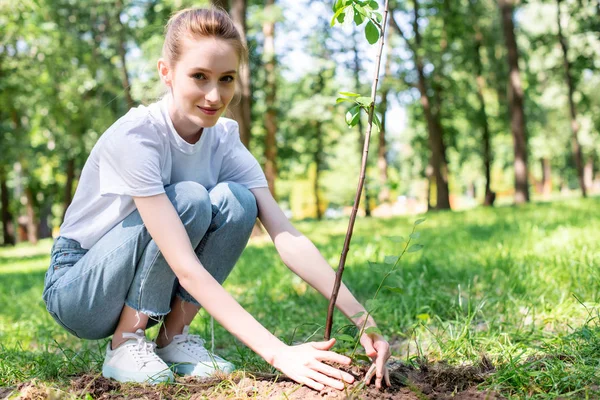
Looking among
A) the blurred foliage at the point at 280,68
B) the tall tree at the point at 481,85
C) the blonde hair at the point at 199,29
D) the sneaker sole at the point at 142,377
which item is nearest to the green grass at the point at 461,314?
the sneaker sole at the point at 142,377

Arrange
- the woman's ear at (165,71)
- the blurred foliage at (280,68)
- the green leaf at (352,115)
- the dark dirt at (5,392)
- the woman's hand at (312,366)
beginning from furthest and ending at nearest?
the blurred foliage at (280,68), the woman's ear at (165,71), the dark dirt at (5,392), the green leaf at (352,115), the woman's hand at (312,366)

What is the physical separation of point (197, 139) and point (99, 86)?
1652 cm

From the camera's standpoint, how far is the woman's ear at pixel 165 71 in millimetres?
2157

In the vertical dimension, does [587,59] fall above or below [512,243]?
above

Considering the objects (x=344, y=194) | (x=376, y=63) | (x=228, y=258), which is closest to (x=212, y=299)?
(x=228, y=258)

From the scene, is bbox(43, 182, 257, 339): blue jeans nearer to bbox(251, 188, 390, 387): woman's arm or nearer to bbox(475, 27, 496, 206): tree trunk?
bbox(251, 188, 390, 387): woman's arm

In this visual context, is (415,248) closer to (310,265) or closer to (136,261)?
(310,265)

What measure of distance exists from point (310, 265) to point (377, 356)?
454mm

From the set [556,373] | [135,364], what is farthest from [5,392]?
[556,373]

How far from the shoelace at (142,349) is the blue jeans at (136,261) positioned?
103 millimetres

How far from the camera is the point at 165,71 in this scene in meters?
2.18

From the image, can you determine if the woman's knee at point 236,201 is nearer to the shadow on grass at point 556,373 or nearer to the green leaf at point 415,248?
the green leaf at point 415,248

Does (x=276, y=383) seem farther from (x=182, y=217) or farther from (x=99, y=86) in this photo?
(x=99, y=86)

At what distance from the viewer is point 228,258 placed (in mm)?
2277
